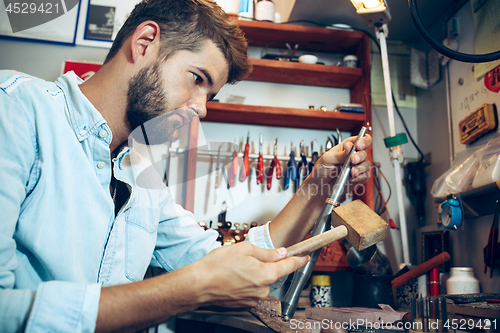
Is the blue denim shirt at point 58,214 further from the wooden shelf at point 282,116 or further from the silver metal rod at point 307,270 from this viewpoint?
the wooden shelf at point 282,116

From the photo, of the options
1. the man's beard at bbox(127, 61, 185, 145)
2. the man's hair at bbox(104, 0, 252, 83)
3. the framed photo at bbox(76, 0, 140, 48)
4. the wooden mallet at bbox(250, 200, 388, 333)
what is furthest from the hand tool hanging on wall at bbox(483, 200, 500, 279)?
the framed photo at bbox(76, 0, 140, 48)

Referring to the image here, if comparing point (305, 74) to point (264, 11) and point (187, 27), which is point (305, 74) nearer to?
point (264, 11)

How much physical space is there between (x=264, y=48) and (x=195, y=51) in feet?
3.37

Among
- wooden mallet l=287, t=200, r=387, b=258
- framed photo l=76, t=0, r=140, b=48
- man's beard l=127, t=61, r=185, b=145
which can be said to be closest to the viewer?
wooden mallet l=287, t=200, r=387, b=258

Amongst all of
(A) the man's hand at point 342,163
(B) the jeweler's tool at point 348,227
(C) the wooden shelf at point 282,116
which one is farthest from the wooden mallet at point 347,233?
(C) the wooden shelf at point 282,116

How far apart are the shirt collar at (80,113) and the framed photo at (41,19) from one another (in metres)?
1.23

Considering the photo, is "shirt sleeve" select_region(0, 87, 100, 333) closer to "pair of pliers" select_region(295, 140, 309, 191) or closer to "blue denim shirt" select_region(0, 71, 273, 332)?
"blue denim shirt" select_region(0, 71, 273, 332)

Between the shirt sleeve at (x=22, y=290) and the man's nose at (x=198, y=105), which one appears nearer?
the shirt sleeve at (x=22, y=290)

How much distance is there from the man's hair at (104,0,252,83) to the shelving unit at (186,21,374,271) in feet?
1.80

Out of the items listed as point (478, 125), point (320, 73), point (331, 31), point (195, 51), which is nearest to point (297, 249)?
point (195, 51)

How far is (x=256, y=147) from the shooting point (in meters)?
1.80

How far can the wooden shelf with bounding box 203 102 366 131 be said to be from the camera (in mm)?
1613

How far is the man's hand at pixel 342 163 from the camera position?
2.88ft

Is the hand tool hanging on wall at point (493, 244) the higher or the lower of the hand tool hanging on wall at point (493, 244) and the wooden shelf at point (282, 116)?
the lower
